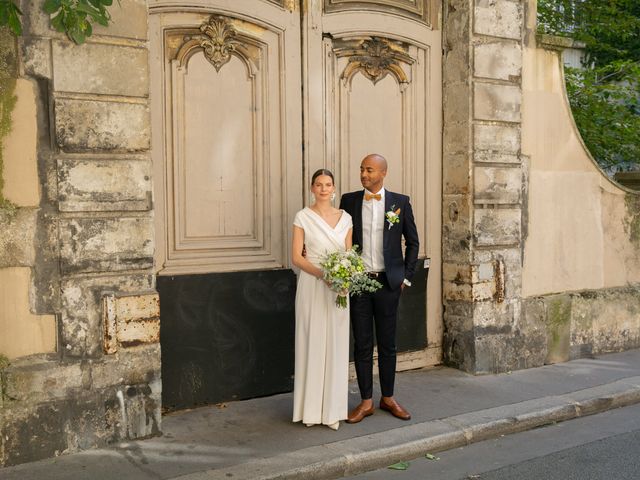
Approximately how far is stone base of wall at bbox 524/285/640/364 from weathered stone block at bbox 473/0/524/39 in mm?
2501

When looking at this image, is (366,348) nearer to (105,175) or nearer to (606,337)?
(105,175)

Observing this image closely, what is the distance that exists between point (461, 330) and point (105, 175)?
11.9 feet

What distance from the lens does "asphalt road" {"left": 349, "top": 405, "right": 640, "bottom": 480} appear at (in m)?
4.66

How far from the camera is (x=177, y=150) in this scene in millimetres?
5555

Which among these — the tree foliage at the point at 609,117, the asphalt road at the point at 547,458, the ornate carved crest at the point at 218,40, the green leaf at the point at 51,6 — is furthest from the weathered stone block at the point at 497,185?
the green leaf at the point at 51,6

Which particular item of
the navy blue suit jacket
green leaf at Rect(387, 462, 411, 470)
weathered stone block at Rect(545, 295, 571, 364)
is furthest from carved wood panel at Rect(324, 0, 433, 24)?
green leaf at Rect(387, 462, 411, 470)

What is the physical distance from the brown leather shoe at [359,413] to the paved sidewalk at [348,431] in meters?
0.04

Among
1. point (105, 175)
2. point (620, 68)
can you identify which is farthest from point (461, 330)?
point (620, 68)

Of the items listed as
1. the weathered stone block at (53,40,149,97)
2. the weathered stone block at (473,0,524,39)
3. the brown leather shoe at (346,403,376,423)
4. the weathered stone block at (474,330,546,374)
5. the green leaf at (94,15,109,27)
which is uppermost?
the weathered stone block at (473,0,524,39)

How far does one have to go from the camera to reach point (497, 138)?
6.89 m

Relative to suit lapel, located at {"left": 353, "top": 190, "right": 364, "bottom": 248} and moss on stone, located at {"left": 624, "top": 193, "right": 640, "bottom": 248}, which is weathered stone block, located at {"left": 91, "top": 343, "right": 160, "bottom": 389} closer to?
suit lapel, located at {"left": 353, "top": 190, "right": 364, "bottom": 248}

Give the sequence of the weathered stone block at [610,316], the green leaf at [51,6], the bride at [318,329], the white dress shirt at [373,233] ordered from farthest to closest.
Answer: the weathered stone block at [610,316], the white dress shirt at [373,233], the bride at [318,329], the green leaf at [51,6]

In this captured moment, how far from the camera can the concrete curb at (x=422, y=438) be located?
4504 mm

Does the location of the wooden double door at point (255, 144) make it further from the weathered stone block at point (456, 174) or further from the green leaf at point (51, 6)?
the green leaf at point (51, 6)
